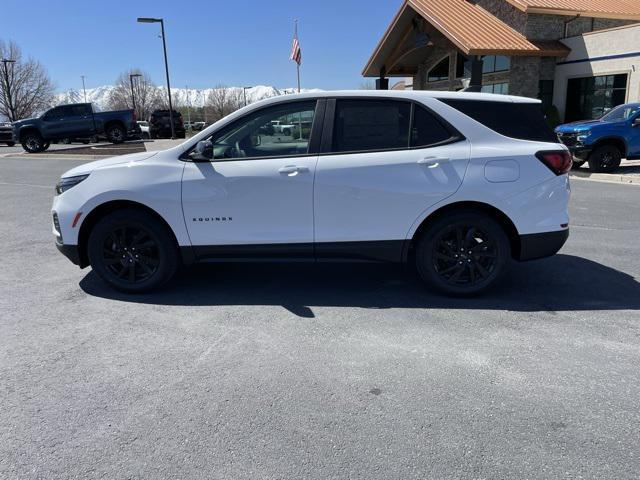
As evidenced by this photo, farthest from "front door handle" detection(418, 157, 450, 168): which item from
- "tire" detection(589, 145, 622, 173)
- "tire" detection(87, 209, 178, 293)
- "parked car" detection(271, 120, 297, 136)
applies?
"tire" detection(589, 145, 622, 173)

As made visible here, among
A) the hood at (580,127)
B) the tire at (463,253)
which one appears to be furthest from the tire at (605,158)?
the tire at (463,253)

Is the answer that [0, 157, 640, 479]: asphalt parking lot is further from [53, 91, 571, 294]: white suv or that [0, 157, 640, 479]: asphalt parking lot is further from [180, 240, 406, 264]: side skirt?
[53, 91, 571, 294]: white suv

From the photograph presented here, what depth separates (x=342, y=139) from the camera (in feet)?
14.4

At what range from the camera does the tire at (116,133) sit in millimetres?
25688

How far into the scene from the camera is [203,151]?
4.30m

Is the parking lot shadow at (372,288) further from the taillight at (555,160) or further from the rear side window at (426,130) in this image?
the rear side window at (426,130)

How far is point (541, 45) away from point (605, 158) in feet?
33.2

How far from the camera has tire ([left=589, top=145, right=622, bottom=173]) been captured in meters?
13.7

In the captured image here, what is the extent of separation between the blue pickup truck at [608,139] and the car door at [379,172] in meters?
11.0

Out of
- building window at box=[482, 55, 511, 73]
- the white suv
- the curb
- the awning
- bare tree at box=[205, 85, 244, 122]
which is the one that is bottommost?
the curb

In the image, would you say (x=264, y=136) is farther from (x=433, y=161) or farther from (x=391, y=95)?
(x=433, y=161)

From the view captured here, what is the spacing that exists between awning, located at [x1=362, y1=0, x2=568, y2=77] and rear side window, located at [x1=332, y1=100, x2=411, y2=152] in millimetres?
16737

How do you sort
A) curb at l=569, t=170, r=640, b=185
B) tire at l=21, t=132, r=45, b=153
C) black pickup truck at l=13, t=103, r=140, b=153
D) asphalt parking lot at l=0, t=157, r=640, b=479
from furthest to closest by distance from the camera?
tire at l=21, t=132, r=45, b=153, black pickup truck at l=13, t=103, r=140, b=153, curb at l=569, t=170, r=640, b=185, asphalt parking lot at l=0, t=157, r=640, b=479

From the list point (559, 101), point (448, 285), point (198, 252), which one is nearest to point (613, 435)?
point (448, 285)
